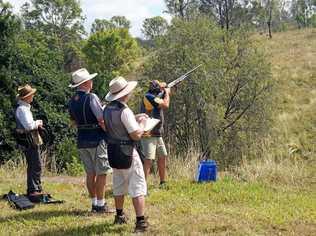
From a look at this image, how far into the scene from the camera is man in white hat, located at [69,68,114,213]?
22.8ft

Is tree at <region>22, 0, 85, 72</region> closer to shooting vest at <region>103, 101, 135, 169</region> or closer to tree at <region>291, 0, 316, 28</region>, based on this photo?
tree at <region>291, 0, 316, 28</region>

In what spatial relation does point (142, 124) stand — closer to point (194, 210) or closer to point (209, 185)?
point (194, 210)

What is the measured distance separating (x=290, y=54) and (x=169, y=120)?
24792 mm

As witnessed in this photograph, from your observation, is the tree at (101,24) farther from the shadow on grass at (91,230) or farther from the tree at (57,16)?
the shadow on grass at (91,230)

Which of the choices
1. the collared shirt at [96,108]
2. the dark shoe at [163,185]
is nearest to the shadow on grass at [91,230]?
the collared shirt at [96,108]

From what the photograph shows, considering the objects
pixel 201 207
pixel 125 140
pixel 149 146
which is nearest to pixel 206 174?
pixel 149 146

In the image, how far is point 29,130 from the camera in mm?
7590

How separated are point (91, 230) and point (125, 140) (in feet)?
4.05

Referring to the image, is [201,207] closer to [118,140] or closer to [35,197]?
[118,140]

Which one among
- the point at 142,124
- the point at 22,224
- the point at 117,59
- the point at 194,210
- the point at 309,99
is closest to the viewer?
the point at 142,124

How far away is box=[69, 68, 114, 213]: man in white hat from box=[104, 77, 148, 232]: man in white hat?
2.22ft

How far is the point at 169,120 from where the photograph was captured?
63.5 feet

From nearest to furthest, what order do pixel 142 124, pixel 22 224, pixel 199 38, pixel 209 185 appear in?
pixel 142 124 → pixel 22 224 → pixel 209 185 → pixel 199 38

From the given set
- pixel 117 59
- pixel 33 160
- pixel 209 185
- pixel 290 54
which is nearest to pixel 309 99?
pixel 290 54
